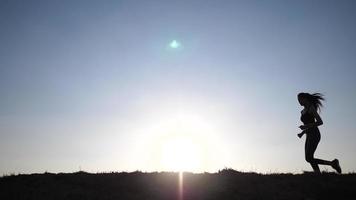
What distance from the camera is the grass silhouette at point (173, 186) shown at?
12.0m

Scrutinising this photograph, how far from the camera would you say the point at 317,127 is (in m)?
A: 14.8

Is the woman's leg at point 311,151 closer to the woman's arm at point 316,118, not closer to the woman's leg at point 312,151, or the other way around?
the woman's leg at point 312,151

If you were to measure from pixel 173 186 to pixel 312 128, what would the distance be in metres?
5.47

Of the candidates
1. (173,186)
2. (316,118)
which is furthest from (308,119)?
(173,186)

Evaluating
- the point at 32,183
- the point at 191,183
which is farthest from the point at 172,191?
the point at 32,183

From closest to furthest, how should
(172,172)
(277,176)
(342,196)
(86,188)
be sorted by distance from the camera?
(342,196) < (86,188) < (277,176) < (172,172)

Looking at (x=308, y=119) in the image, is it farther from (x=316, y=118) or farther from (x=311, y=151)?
(x=311, y=151)

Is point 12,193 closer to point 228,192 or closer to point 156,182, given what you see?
point 156,182

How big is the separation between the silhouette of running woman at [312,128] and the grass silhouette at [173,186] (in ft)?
1.76

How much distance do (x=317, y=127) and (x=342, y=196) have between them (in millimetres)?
3393

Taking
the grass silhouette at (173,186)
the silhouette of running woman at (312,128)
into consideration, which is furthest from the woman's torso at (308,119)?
the grass silhouette at (173,186)

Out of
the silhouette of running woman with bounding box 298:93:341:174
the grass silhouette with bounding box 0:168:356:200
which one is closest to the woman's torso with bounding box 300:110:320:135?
the silhouette of running woman with bounding box 298:93:341:174

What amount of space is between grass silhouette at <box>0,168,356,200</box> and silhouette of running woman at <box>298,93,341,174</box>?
54 cm

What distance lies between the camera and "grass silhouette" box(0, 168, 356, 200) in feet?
39.5
